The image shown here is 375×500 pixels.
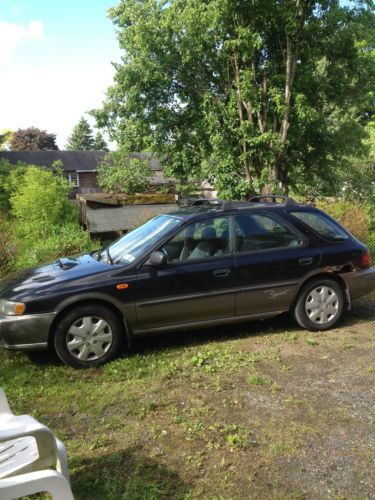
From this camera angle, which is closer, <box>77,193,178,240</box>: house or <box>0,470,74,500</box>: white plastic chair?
<box>0,470,74,500</box>: white plastic chair

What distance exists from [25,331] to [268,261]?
2.78 meters

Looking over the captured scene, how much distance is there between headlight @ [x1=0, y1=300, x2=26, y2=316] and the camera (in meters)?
4.23

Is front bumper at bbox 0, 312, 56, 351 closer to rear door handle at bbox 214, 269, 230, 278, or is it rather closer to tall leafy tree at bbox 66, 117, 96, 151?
rear door handle at bbox 214, 269, 230, 278

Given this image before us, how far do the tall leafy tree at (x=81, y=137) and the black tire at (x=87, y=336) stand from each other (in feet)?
265

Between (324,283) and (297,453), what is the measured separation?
2.73 meters

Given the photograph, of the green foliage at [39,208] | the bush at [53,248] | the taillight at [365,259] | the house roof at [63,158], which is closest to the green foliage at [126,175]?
the green foliage at [39,208]

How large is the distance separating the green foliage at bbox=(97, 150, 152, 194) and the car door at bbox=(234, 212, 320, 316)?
980 cm

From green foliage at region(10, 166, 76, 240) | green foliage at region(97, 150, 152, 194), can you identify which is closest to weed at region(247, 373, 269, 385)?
green foliage at region(10, 166, 76, 240)

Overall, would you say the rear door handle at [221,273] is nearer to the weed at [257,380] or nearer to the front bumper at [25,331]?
the weed at [257,380]

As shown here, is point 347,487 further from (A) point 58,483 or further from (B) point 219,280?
(B) point 219,280

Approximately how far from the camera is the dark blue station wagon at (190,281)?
4.35 metres

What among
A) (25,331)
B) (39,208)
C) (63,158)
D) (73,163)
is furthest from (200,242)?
(63,158)

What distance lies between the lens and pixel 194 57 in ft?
39.5

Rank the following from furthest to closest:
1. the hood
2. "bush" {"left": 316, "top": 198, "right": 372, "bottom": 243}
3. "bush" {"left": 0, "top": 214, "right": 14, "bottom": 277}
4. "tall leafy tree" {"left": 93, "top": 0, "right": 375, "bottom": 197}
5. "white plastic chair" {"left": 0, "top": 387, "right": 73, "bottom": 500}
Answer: "tall leafy tree" {"left": 93, "top": 0, "right": 375, "bottom": 197} → "bush" {"left": 316, "top": 198, "right": 372, "bottom": 243} → "bush" {"left": 0, "top": 214, "right": 14, "bottom": 277} → the hood → "white plastic chair" {"left": 0, "top": 387, "right": 73, "bottom": 500}
